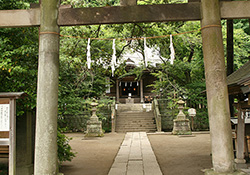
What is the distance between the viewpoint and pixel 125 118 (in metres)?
18.3

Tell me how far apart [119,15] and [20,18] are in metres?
2.19

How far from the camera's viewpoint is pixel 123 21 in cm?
493

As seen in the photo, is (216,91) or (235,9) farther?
(235,9)

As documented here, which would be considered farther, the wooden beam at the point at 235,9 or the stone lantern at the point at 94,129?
the stone lantern at the point at 94,129

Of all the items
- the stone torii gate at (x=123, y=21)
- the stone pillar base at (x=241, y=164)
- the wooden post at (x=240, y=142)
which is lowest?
the stone pillar base at (x=241, y=164)

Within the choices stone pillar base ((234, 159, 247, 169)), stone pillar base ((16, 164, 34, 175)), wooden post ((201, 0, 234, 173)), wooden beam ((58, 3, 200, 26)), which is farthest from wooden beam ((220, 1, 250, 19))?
stone pillar base ((16, 164, 34, 175))

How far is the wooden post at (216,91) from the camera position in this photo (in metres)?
4.48

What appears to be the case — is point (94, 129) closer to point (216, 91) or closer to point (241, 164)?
point (241, 164)

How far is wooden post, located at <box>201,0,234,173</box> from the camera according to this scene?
4.48 m

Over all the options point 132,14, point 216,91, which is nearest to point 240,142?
point 216,91

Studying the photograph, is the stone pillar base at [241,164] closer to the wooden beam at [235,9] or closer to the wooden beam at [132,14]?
the wooden beam at [235,9]

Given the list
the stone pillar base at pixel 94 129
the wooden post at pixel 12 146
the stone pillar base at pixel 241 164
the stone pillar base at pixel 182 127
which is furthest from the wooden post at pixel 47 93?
the stone pillar base at pixel 182 127

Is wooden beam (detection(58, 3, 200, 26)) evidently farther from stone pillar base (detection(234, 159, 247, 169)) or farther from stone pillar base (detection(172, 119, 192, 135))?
stone pillar base (detection(172, 119, 192, 135))

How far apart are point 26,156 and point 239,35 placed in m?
14.0
